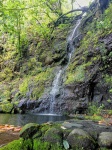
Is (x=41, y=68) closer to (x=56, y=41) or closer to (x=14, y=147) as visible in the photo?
(x=56, y=41)

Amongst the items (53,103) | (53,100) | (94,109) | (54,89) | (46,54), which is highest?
(46,54)

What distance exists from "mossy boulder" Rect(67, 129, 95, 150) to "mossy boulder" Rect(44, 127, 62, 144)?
16 cm

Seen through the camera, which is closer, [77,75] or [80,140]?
[80,140]

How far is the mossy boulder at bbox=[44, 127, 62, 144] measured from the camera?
3.07 meters

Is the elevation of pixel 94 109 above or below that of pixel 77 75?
below

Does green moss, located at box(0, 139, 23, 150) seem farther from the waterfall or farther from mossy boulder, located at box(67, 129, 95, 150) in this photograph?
the waterfall

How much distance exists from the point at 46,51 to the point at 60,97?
5.19 meters

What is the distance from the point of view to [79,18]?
52.0 ft

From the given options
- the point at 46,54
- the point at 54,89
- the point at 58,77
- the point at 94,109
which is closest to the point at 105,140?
the point at 94,109

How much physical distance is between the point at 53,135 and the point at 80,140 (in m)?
0.45

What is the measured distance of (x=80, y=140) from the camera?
9.62 feet

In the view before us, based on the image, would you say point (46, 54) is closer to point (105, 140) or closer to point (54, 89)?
point (54, 89)

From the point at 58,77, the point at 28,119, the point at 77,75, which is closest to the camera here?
the point at 28,119

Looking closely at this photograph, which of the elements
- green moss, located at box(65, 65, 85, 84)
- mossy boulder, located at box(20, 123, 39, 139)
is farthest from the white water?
mossy boulder, located at box(20, 123, 39, 139)
